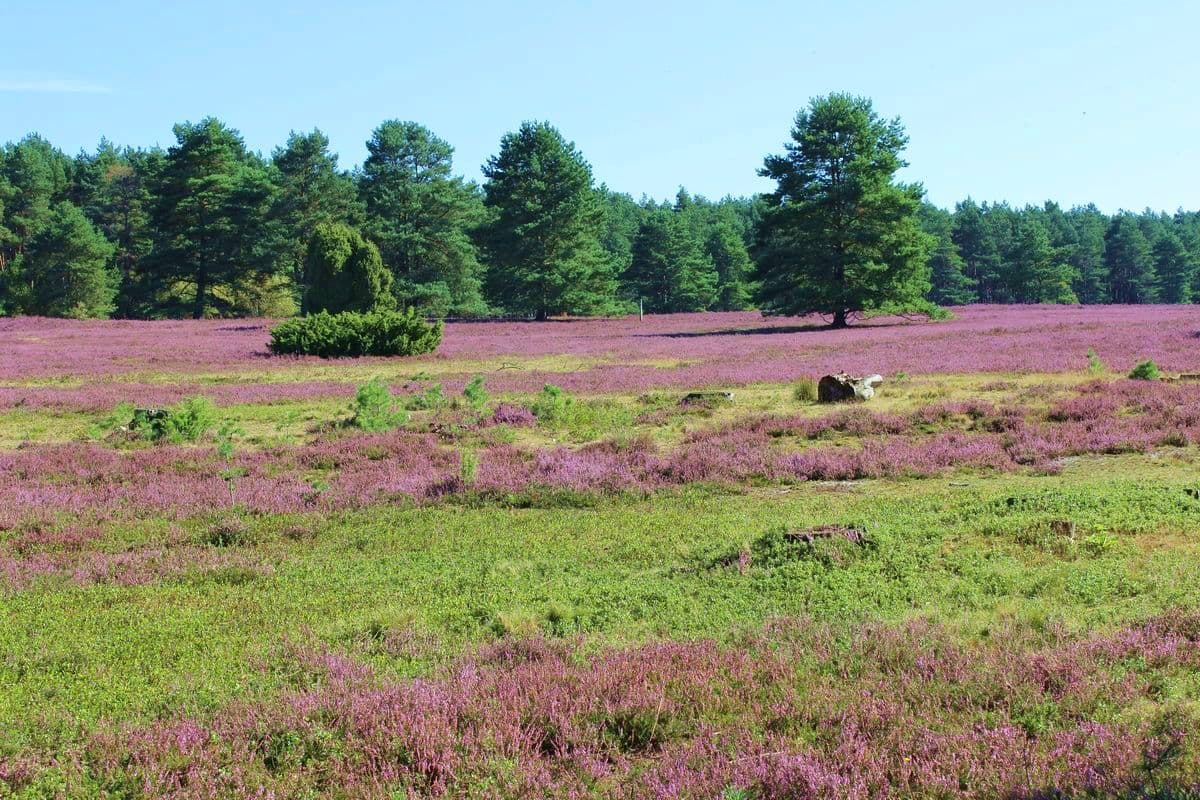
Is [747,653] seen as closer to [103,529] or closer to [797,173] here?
[103,529]

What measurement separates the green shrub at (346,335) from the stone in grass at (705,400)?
1705 centimetres

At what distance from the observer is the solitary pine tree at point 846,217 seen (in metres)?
50.0

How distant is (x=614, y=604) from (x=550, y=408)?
10.9 metres

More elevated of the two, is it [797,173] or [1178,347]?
[797,173]

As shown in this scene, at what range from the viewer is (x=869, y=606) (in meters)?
6.52

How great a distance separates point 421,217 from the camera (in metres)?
63.3

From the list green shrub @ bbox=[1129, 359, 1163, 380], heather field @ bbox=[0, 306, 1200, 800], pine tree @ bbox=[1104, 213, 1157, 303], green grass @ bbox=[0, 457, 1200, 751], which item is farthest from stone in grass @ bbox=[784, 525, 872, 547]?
pine tree @ bbox=[1104, 213, 1157, 303]

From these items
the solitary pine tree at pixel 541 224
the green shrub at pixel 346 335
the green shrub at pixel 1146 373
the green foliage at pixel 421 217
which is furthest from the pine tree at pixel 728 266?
the green shrub at pixel 1146 373

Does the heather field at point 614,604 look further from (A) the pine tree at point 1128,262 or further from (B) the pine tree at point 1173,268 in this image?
(A) the pine tree at point 1128,262

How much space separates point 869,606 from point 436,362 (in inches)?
1060

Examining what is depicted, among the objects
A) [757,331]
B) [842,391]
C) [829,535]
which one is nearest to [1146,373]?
[842,391]

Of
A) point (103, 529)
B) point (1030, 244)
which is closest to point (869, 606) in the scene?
point (103, 529)

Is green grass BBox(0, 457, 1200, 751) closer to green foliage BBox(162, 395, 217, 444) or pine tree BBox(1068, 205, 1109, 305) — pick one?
green foliage BBox(162, 395, 217, 444)

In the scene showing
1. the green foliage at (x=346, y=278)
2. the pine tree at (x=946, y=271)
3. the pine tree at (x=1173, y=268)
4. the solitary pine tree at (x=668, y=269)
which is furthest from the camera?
the pine tree at (x=1173, y=268)
